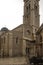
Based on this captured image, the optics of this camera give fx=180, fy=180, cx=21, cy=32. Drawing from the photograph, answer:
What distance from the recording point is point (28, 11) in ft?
230

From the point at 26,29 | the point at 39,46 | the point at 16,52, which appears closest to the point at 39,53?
the point at 39,46

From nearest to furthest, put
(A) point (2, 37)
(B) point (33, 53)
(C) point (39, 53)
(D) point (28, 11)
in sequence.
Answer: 1. (C) point (39, 53)
2. (B) point (33, 53)
3. (A) point (2, 37)
4. (D) point (28, 11)

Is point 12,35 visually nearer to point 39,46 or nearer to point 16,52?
point 16,52

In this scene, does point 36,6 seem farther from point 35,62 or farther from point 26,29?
point 35,62

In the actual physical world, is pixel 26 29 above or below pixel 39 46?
above

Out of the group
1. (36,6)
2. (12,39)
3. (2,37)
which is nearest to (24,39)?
(12,39)

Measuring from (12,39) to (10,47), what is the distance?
2.27m

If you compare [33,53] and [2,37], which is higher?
[2,37]

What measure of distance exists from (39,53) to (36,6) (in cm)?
3494

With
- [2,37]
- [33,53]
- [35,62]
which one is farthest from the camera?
[2,37]

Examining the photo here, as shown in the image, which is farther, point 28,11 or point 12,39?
point 28,11

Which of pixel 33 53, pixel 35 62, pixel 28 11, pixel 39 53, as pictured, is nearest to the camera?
pixel 35 62

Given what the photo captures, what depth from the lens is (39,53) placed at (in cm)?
3928

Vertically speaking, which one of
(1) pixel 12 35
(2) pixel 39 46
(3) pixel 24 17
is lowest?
(2) pixel 39 46
